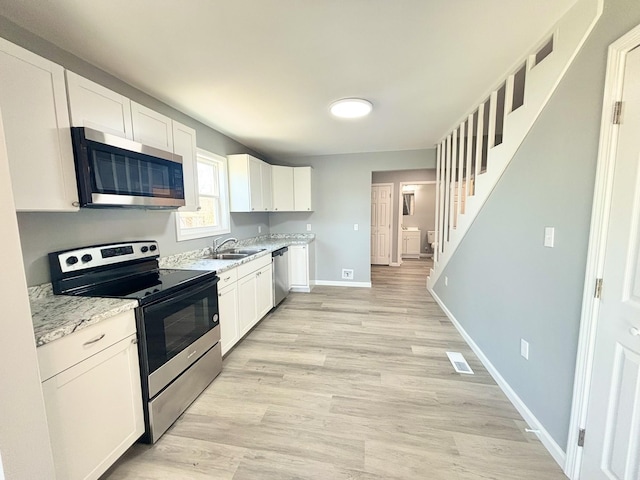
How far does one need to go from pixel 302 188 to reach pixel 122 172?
128 inches

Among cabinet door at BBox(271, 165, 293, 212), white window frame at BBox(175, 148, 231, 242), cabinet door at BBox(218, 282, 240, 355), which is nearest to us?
cabinet door at BBox(218, 282, 240, 355)

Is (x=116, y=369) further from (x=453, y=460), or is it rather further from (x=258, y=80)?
(x=258, y=80)

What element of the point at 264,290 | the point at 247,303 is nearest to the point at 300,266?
the point at 264,290

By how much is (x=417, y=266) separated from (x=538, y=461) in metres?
5.50

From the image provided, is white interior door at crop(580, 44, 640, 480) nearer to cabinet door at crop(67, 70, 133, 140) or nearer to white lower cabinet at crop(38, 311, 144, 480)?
white lower cabinet at crop(38, 311, 144, 480)

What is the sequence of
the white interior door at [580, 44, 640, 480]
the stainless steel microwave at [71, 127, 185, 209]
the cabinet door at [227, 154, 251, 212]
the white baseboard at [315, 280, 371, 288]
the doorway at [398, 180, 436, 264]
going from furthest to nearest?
1. the doorway at [398, 180, 436, 264]
2. the white baseboard at [315, 280, 371, 288]
3. the cabinet door at [227, 154, 251, 212]
4. the stainless steel microwave at [71, 127, 185, 209]
5. the white interior door at [580, 44, 640, 480]

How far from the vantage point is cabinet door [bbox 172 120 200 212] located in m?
2.35

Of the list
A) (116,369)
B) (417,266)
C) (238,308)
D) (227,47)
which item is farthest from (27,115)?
(417,266)

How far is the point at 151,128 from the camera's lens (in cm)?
205

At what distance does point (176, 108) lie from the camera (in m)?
2.68

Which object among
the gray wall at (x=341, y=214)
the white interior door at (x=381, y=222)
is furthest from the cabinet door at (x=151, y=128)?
the white interior door at (x=381, y=222)

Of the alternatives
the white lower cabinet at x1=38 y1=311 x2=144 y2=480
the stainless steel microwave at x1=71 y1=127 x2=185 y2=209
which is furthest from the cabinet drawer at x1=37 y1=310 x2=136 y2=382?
the stainless steel microwave at x1=71 y1=127 x2=185 y2=209

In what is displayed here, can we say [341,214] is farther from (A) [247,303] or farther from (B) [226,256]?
(A) [247,303]

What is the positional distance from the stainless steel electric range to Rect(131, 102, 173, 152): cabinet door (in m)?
0.84
